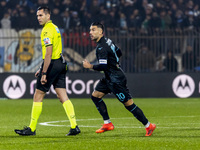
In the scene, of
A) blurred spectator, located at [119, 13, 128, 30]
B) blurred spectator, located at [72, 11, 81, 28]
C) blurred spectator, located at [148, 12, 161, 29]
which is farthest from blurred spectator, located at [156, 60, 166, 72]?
blurred spectator, located at [72, 11, 81, 28]

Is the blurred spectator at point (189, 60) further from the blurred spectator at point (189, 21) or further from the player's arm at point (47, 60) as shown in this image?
the player's arm at point (47, 60)

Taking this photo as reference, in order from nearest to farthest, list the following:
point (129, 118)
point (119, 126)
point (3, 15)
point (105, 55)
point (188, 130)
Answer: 1. point (105, 55)
2. point (188, 130)
3. point (119, 126)
4. point (129, 118)
5. point (3, 15)

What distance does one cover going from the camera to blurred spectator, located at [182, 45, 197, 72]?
20812mm

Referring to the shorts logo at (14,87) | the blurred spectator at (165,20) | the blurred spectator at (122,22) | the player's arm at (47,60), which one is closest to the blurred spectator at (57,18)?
the blurred spectator at (122,22)

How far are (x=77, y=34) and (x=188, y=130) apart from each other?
1172 centimetres

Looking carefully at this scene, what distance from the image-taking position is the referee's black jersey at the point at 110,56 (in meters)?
8.89

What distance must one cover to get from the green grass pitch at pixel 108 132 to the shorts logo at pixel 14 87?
4521 millimetres

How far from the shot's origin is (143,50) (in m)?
21.0

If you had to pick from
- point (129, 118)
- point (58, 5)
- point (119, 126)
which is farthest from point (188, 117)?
point (58, 5)

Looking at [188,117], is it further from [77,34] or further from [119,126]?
[77,34]

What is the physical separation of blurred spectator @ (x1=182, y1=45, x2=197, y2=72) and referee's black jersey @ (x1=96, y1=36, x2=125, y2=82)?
39.4 ft

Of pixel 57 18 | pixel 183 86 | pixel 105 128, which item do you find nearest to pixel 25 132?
pixel 105 128

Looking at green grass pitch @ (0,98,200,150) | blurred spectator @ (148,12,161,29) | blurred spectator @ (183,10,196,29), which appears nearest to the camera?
green grass pitch @ (0,98,200,150)

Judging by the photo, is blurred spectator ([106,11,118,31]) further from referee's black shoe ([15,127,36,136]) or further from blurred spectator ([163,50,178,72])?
referee's black shoe ([15,127,36,136])
